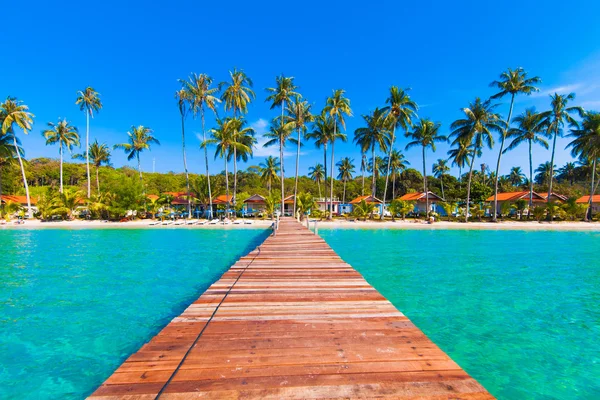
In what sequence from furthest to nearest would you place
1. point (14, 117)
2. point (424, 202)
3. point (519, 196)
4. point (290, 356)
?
point (424, 202) → point (519, 196) → point (14, 117) → point (290, 356)

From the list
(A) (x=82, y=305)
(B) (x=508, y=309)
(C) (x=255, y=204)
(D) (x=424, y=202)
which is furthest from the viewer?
(C) (x=255, y=204)

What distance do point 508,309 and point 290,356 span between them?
22.8ft

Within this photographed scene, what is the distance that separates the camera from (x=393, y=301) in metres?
7.54

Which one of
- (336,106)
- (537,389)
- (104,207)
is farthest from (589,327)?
(104,207)

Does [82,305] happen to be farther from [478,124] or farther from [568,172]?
[568,172]

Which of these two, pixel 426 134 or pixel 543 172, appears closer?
pixel 426 134

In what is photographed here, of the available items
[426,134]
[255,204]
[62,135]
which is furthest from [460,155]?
[62,135]

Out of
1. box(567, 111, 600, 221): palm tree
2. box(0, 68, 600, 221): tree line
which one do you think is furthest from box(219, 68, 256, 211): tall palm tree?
box(567, 111, 600, 221): palm tree

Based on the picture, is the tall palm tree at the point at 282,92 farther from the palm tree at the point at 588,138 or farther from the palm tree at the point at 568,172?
the palm tree at the point at 568,172

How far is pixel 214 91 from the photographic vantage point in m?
31.8

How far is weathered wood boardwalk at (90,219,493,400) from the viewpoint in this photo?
2.28 m

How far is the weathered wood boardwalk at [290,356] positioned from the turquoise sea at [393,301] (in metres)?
2.22

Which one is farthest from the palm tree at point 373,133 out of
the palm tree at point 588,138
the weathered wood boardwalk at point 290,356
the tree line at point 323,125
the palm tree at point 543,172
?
the palm tree at point 543,172

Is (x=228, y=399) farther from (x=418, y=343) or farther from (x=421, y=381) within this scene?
(x=418, y=343)
